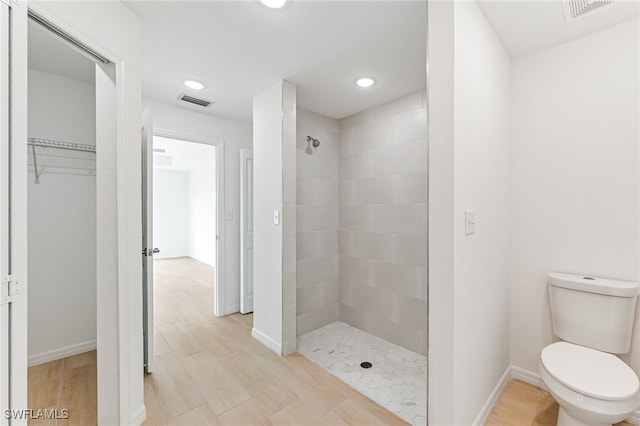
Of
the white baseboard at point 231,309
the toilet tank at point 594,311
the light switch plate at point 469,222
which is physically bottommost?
the white baseboard at point 231,309

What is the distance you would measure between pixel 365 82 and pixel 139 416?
2816mm

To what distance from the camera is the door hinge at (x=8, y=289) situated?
96 centimetres

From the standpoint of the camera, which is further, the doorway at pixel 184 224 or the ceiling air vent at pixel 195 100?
the doorway at pixel 184 224

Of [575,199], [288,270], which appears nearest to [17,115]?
[288,270]

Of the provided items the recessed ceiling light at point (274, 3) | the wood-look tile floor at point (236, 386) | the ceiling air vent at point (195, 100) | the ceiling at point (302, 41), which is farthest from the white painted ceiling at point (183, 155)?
the recessed ceiling light at point (274, 3)

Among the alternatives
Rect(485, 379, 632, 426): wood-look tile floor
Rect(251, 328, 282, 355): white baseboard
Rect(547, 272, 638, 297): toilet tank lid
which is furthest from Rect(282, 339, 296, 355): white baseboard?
Rect(547, 272, 638, 297): toilet tank lid

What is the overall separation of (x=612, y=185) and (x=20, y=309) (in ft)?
9.78

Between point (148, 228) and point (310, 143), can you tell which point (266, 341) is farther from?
point (310, 143)

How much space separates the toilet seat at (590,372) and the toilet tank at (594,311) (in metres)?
0.13

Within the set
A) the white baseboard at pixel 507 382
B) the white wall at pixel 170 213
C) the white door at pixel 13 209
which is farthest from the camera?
the white wall at pixel 170 213

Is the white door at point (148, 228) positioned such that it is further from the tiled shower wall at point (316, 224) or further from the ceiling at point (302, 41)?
the tiled shower wall at point (316, 224)

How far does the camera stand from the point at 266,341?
8.54ft

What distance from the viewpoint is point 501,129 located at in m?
1.87
